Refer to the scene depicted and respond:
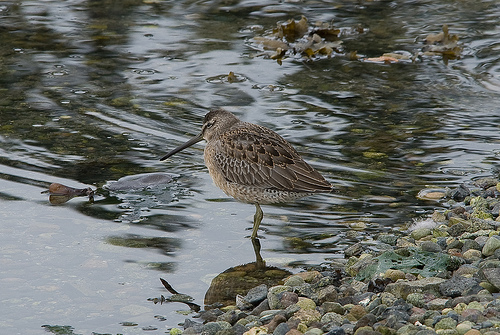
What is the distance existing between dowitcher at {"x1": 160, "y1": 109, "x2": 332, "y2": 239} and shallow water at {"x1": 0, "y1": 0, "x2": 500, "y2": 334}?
1.08ft

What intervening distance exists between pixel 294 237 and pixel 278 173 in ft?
1.77

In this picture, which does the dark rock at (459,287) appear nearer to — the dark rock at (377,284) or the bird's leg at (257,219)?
the dark rock at (377,284)

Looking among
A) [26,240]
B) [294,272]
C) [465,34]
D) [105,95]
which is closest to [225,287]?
[294,272]

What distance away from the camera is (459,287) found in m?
4.46

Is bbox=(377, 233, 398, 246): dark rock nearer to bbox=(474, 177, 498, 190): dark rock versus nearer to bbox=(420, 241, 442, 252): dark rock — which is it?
bbox=(420, 241, 442, 252): dark rock

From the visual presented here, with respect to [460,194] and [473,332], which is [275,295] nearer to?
[473,332]

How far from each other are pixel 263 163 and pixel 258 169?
6cm

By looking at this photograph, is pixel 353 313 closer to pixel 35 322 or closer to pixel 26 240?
pixel 35 322

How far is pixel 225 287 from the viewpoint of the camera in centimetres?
538

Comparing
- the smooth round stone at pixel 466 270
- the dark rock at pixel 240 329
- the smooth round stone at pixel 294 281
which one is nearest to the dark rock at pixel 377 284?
the smooth round stone at pixel 466 270

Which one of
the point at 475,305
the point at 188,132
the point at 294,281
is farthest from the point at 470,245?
the point at 188,132

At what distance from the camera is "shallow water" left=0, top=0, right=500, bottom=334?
5.54 m

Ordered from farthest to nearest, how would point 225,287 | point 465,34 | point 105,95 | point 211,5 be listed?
point 211,5, point 465,34, point 105,95, point 225,287

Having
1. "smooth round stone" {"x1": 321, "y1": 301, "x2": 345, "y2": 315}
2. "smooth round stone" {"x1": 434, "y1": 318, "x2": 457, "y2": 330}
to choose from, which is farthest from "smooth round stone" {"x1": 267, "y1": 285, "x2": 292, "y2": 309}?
"smooth round stone" {"x1": 434, "y1": 318, "x2": 457, "y2": 330}
